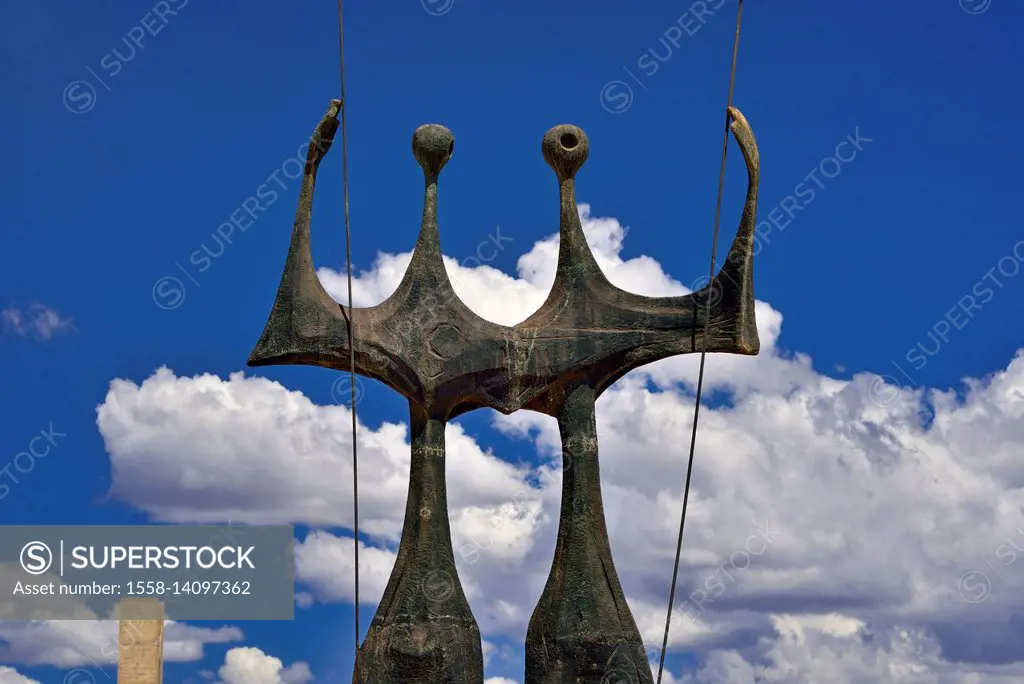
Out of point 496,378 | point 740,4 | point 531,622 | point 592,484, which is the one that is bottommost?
point 531,622

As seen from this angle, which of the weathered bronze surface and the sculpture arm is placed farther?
the sculpture arm

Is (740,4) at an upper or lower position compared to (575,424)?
upper

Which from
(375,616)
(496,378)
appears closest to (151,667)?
(375,616)

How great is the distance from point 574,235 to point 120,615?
6.85 metres

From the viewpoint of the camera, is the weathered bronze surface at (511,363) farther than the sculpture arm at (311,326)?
No

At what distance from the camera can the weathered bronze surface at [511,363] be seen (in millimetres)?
10156

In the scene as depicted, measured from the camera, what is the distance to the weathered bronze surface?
10.2 metres

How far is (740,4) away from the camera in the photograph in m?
11.0

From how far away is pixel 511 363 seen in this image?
1067 cm

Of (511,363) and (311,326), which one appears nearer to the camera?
(311,326)

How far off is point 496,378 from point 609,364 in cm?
88

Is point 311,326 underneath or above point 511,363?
above

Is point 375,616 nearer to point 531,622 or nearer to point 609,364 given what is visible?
point 531,622

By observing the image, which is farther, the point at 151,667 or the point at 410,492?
the point at 151,667
